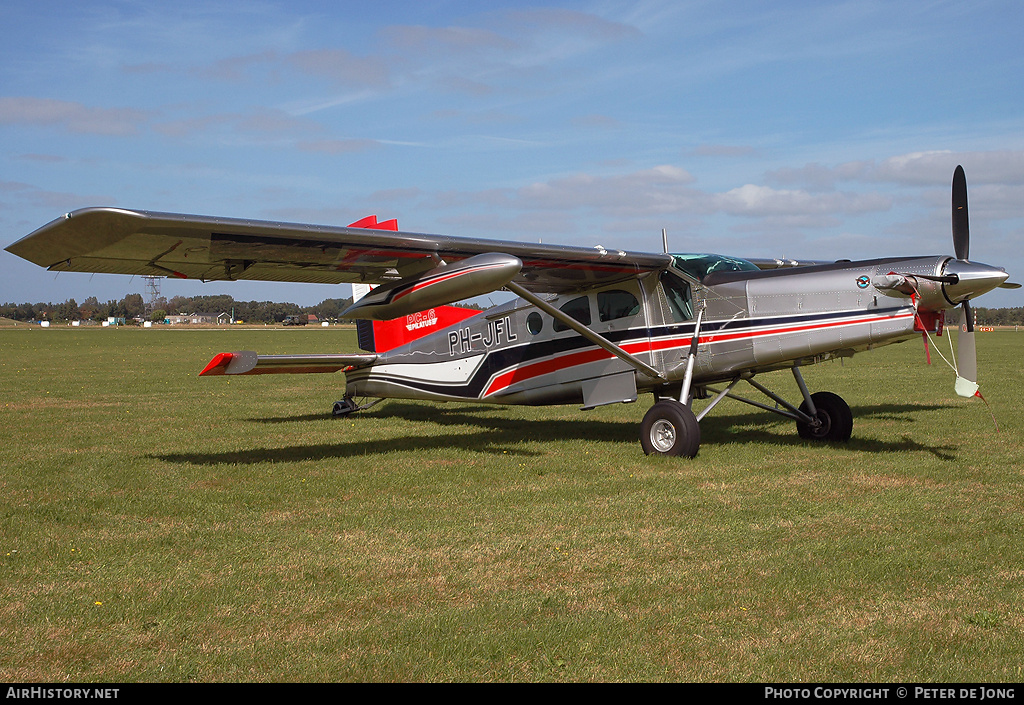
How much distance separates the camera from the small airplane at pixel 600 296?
8.90 m

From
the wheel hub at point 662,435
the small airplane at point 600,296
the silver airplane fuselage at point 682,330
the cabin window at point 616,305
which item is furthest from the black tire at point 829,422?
the cabin window at point 616,305

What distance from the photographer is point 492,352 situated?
13383 millimetres

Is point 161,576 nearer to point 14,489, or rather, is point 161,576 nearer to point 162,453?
point 14,489

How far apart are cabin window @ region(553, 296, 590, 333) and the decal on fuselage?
0.95m

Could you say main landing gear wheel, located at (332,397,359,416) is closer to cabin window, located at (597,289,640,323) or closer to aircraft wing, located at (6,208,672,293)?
aircraft wing, located at (6,208,672,293)

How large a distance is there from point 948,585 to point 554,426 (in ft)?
30.2

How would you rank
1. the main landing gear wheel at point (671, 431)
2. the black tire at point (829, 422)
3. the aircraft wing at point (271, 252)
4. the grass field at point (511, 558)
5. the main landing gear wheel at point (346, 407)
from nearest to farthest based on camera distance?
the grass field at point (511, 558) → the aircraft wing at point (271, 252) → the main landing gear wheel at point (671, 431) → the black tire at point (829, 422) → the main landing gear wheel at point (346, 407)

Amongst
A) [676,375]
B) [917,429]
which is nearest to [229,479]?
[676,375]

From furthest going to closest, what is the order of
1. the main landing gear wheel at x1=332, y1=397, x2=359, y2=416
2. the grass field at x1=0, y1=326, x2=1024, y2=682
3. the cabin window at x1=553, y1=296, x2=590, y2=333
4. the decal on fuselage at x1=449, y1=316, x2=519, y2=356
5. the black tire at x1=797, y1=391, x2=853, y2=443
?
the main landing gear wheel at x1=332, y1=397, x2=359, y2=416
the decal on fuselage at x1=449, y1=316, x2=519, y2=356
the cabin window at x1=553, y1=296, x2=590, y2=333
the black tire at x1=797, y1=391, x2=853, y2=443
the grass field at x1=0, y1=326, x2=1024, y2=682

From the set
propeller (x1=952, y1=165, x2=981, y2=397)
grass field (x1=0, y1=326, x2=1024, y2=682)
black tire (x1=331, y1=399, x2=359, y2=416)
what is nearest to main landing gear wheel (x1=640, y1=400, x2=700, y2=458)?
grass field (x1=0, y1=326, x2=1024, y2=682)

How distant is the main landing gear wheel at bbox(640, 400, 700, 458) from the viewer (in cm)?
992

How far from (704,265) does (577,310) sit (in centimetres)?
207

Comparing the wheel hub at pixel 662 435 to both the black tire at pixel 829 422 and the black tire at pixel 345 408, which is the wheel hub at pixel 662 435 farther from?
the black tire at pixel 345 408

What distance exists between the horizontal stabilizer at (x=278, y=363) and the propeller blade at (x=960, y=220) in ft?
29.7
